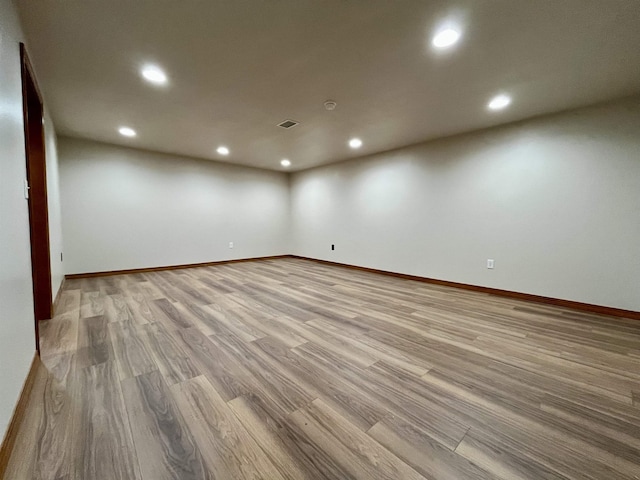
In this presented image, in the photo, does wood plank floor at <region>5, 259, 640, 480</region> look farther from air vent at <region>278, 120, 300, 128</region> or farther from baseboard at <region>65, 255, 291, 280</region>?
air vent at <region>278, 120, 300, 128</region>

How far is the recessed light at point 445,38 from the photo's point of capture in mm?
1681

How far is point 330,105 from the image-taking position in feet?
9.03

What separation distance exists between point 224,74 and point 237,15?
695mm

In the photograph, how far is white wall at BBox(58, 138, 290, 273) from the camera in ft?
13.3

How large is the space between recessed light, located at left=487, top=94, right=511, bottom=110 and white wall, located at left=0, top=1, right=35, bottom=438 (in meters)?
3.64

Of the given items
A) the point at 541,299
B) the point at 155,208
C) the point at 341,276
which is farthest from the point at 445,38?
the point at 155,208

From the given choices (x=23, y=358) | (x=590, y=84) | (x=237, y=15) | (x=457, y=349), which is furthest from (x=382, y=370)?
(x=590, y=84)

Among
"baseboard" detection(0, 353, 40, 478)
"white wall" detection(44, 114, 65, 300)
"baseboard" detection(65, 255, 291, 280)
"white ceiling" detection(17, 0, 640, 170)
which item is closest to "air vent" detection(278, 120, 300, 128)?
"white ceiling" detection(17, 0, 640, 170)

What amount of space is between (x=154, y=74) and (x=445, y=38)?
2.37 m

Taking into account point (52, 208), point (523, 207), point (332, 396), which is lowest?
point (332, 396)

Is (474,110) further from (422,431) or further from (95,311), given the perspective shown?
(95,311)

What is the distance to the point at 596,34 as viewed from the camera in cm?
167

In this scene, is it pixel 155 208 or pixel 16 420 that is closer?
pixel 16 420

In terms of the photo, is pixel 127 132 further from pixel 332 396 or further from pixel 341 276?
pixel 332 396
